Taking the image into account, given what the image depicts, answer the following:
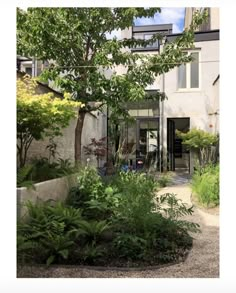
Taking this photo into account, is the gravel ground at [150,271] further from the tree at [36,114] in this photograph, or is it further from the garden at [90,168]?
the tree at [36,114]

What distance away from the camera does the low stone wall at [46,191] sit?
4.03 metres

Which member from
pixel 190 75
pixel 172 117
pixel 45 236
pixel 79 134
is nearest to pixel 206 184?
pixel 172 117

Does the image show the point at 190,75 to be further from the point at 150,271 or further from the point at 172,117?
the point at 150,271

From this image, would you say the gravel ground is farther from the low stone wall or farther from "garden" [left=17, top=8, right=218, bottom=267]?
the low stone wall

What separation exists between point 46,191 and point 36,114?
1113 mm

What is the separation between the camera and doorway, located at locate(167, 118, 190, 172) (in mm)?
4609

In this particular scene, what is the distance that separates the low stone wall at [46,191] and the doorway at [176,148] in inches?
68.1

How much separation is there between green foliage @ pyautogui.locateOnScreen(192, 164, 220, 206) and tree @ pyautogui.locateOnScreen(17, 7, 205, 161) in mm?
1197

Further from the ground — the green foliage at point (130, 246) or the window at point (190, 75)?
the window at point (190, 75)

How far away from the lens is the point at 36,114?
451 cm

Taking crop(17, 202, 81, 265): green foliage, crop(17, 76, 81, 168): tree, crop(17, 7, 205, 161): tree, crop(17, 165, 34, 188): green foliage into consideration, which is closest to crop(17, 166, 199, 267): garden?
crop(17, 202, 81, 265): green foliage

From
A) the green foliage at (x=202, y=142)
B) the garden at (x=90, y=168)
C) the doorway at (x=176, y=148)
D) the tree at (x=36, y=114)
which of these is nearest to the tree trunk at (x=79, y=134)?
the garden at (x=90, y=168)
